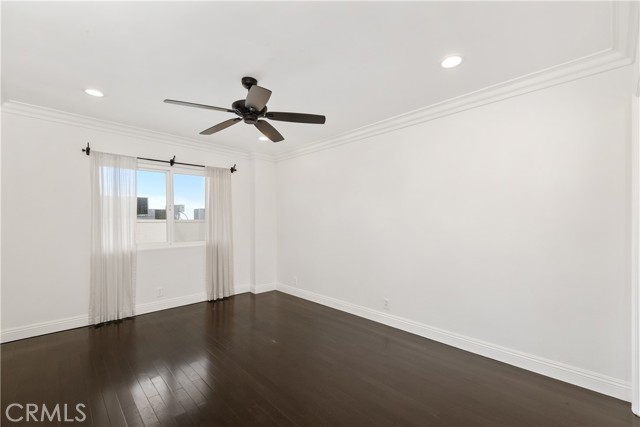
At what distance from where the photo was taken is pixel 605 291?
2.17 meters

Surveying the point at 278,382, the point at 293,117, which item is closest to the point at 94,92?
the point at 293,117

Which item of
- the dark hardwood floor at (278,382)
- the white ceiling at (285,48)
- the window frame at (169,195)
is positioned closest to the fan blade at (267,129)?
the white ceiling at (285,48)

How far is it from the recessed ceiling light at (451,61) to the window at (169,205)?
3846 millimetres

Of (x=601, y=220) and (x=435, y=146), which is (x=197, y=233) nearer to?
(x=435, y=146)

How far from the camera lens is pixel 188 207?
14.9 feet

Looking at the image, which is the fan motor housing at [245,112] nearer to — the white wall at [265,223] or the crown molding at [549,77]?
the crown molding at [549,77]

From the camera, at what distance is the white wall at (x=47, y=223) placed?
10.1ft

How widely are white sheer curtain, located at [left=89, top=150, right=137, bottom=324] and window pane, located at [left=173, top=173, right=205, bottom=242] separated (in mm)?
640

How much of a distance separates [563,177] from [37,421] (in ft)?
14.3

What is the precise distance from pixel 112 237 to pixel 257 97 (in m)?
3.01

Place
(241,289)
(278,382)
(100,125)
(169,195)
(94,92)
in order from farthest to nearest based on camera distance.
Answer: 1. (241,289)
2. (169,195)
3. (100,125)
4. (94,92)
5. (278,382)

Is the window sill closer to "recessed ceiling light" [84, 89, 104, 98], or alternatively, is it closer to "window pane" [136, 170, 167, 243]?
"window pane" [136, 170, 167, 243]

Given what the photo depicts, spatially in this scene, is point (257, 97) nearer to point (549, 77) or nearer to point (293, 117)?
point (293, 117)

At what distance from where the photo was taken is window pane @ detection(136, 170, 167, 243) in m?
4.08
